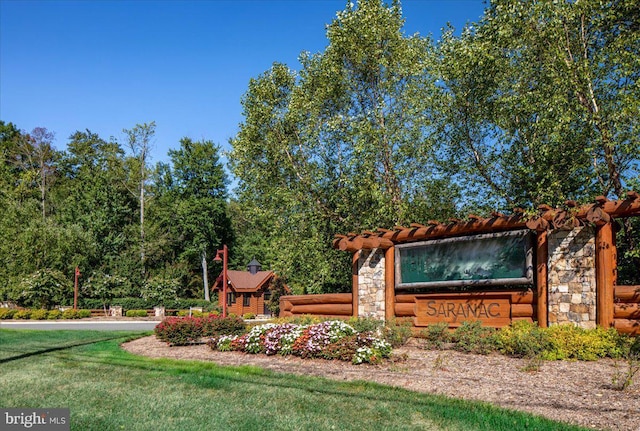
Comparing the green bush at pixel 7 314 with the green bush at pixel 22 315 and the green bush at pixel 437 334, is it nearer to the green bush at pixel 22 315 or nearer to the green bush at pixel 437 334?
the green bush at pixel 22 315

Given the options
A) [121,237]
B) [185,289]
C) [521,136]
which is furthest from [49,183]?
[521,136]

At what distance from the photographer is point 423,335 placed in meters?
11.7

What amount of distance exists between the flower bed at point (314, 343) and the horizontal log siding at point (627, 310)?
435 centimetres

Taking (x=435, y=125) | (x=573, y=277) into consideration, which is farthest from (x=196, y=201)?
(x=573, y=277)

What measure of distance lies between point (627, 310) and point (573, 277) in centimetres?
111

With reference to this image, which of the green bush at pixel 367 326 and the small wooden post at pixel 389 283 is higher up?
the small wooden post at pixel 389 283

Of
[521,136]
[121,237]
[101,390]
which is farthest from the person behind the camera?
[121,237]

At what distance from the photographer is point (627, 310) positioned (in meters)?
9.66

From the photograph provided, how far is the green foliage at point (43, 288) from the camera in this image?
35.6 m

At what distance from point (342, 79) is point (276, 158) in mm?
4042

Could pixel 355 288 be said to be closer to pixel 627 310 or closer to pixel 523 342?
pixel 523 342

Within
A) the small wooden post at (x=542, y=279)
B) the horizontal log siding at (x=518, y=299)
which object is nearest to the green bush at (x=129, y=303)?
the horizontal log siding at (x=518, y=299)

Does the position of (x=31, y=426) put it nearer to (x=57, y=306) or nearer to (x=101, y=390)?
(x=101, y=390)

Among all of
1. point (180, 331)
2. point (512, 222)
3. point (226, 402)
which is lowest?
point (180, 331)
